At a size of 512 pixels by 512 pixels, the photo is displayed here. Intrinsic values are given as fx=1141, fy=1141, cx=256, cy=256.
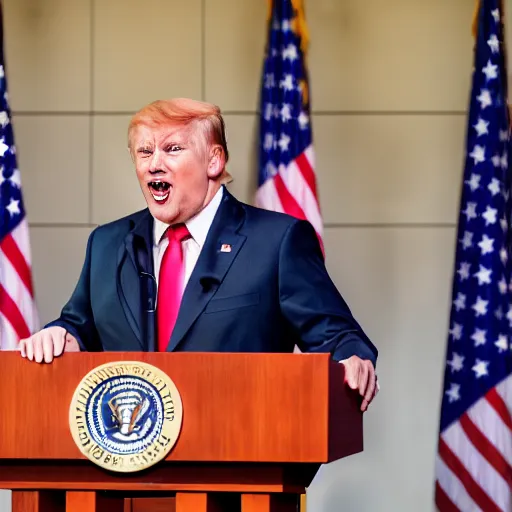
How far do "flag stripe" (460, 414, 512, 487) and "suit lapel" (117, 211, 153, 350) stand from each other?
2.60 metres

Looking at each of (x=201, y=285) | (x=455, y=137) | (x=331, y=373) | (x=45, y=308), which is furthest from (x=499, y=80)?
(x=331, y=373)

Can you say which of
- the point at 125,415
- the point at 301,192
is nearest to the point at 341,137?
the point at 301,192

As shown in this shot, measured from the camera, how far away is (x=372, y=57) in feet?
19.6

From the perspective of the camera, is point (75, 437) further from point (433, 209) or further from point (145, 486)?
point (433, 209)

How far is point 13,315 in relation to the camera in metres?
5.12

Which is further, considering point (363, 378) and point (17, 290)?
point (17, 290)

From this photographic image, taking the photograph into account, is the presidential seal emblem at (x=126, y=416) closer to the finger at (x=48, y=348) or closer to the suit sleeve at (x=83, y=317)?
the finger at (x=48, y=348)

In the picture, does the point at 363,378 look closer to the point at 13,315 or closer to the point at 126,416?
the point at 126,416

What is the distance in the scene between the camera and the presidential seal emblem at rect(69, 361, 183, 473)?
229cm

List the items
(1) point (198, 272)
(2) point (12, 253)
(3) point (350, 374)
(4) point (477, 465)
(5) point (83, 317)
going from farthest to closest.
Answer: (2) point (12, 253) < (4) point (477, 465) < (5) point (83, 317) < (1) point (198, 272) < (3) point (350, 374)

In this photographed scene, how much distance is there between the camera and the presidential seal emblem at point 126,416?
7.51ft

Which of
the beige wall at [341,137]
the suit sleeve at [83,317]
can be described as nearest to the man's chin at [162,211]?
the suit sleeve at [83,317]

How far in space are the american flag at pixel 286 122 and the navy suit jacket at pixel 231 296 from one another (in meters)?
2.19

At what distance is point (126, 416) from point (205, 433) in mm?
164
